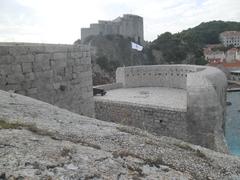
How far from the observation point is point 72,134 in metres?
3.51

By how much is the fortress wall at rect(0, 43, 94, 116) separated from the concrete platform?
18.3 feet

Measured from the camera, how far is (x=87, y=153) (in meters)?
2.96

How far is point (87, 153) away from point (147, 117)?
11083mm

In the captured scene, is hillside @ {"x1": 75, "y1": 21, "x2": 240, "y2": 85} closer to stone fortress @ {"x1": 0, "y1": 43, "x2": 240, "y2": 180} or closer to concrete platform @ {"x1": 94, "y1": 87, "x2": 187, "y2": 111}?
concrete platform @ {"x1": 94, "y1": 87, "x2": 187, "y2": 111}

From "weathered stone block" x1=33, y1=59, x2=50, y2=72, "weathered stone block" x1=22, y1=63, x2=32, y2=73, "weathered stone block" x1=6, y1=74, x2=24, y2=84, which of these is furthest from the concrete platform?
"weathered stone block" x1=6, y1=74, x2=24, y2=84

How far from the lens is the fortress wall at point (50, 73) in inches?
251

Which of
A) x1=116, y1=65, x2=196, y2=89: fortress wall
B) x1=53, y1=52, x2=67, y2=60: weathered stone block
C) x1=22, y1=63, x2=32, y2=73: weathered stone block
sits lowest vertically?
x1=116, y1=65, x2=196, y2=89: fortress wall

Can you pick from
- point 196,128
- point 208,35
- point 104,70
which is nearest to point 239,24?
point 208,35

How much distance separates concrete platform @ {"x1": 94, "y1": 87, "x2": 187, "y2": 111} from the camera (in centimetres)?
1527

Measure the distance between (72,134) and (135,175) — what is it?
0.98 meters

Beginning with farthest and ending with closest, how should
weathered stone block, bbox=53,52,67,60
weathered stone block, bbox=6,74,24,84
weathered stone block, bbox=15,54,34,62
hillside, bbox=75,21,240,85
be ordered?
hillside, bbox=75,21,240,85
weathered stone block, bbox=53,52,67,60
weathered stone block, bbox=15,54,34,62
weathered stone block, bbox=6,74,24,84

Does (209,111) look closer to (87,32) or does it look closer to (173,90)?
(173,90)

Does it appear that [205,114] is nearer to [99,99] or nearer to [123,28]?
[99,99]

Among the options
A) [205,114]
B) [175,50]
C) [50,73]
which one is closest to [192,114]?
[205,114]
